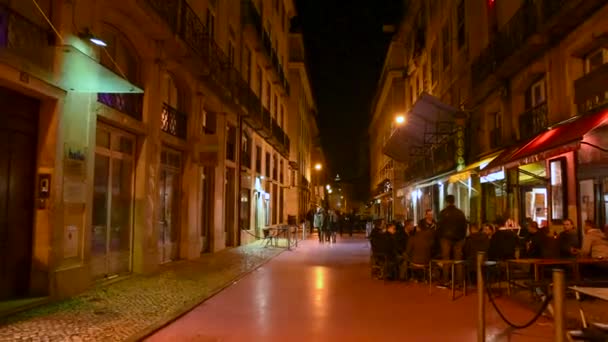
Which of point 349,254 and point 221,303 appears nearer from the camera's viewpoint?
point 221,303

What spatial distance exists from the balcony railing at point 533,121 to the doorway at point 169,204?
33.3 feet

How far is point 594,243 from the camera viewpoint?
33.9 feet

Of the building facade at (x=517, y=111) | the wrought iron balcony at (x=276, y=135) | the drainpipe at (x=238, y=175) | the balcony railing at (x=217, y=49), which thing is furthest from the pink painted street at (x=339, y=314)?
the wrought iron balcony at (x=276, y=135)

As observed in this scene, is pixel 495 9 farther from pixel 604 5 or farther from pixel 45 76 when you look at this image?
pixel 45 76

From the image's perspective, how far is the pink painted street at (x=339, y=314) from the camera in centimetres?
711

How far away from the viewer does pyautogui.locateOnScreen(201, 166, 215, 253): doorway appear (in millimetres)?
18859

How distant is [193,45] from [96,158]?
6.28m

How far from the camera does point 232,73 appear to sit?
2228cm

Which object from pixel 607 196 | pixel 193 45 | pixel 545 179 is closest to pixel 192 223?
pixel 193 45

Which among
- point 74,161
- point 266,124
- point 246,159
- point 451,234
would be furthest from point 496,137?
point 266,124

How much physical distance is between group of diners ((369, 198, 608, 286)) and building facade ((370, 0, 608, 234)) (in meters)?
1.56

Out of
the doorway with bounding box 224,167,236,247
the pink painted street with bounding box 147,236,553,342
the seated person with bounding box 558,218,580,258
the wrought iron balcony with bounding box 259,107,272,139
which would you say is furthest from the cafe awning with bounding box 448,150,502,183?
the wrought iron balcony with bounding box 259,107,272,139

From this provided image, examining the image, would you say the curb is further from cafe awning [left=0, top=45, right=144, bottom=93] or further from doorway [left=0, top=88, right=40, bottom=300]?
cafe awning [left=0, top=45, right=144, bottom=93]

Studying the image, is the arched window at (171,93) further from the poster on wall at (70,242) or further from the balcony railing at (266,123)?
the balcony railing at (266,123)
